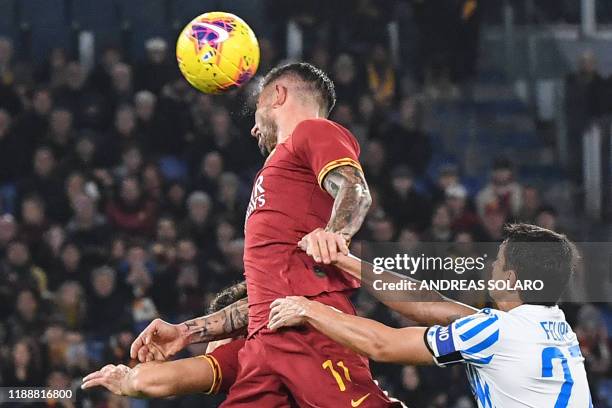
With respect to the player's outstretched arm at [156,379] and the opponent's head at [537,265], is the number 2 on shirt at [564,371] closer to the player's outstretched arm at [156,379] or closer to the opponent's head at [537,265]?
the opponent's head at [537,265]

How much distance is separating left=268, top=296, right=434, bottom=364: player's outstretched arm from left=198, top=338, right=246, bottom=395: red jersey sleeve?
2.33 ft

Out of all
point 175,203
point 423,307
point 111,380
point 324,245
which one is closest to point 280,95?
point 324,245

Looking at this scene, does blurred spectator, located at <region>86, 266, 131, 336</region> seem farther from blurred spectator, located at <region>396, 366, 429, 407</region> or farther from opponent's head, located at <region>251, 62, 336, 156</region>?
opponent's head, located at <region>251, 62, 336, 156</region>

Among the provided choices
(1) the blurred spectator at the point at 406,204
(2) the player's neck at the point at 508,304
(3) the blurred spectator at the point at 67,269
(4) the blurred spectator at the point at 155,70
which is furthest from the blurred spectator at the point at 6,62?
(2) the player's neck at the point at 508,304

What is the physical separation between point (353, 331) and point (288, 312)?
26 cm

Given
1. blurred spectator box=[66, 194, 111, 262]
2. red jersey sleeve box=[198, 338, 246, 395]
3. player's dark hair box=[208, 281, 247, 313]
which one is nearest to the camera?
red jersey sleeve box=[198, 338, 246, 395]

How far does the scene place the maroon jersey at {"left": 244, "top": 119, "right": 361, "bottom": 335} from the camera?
501cm

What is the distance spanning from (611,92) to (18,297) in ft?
20.3

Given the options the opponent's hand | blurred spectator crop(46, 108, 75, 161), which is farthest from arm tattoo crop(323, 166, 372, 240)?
blurred spectator crop(46, 108, 75, 161)

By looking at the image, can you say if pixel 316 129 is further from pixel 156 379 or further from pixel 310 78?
pixel 156 379

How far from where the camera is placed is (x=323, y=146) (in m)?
4.94

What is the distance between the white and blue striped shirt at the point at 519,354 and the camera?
4770 mm

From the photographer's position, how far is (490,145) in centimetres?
1334

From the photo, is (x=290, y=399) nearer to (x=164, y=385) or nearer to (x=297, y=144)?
(x=164, y=385)
